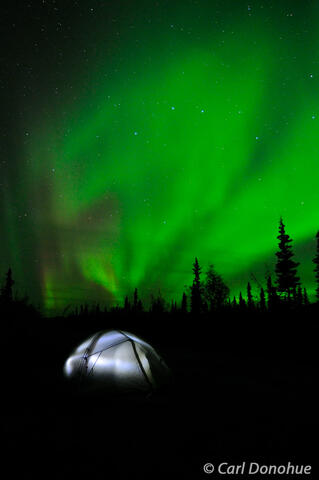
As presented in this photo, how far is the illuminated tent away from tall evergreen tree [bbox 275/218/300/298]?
42.2m

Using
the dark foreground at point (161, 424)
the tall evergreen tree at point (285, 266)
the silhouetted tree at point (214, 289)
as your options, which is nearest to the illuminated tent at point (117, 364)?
the dark foreground at point (161, 424)

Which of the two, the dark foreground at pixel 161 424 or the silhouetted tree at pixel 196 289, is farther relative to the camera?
the silhouetted tree at pixel 196 289

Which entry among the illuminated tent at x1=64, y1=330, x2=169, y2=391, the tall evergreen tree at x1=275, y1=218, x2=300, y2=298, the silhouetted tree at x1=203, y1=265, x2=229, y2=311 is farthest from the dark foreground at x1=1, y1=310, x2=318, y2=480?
the silhouetted tree at x1=203, y1=265, x2=229, y2=311

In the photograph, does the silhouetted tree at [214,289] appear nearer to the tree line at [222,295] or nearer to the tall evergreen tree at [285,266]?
the tree line at [222,295]

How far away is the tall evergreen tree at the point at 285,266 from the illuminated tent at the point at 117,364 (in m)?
42.2

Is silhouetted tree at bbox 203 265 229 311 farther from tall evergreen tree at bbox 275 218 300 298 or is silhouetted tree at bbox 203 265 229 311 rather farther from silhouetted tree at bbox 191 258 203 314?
tall evergreen tree at bbox 275 218 300 298

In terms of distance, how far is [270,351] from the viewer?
1786cm

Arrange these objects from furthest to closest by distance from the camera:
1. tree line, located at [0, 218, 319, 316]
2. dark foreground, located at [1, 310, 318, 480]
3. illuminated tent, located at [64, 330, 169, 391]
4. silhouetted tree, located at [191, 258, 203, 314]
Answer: silhouetted tree, located at [191, 258, 203, 314]
tree line, located at [0, 218, 319, 316]
illuminated tent, located at [64, 330, 169, 391]
dark foreground, located at [1, 310, 318, 480]

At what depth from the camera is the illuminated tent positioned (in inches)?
267

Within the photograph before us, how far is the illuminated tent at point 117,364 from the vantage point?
6.78 meters

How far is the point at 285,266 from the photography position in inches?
1727

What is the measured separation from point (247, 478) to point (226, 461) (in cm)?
48

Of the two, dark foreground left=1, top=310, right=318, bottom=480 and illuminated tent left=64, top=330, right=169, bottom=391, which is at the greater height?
illuminated tent left=64, top=330, right=169, bottom=391

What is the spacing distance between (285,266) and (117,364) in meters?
43.6
